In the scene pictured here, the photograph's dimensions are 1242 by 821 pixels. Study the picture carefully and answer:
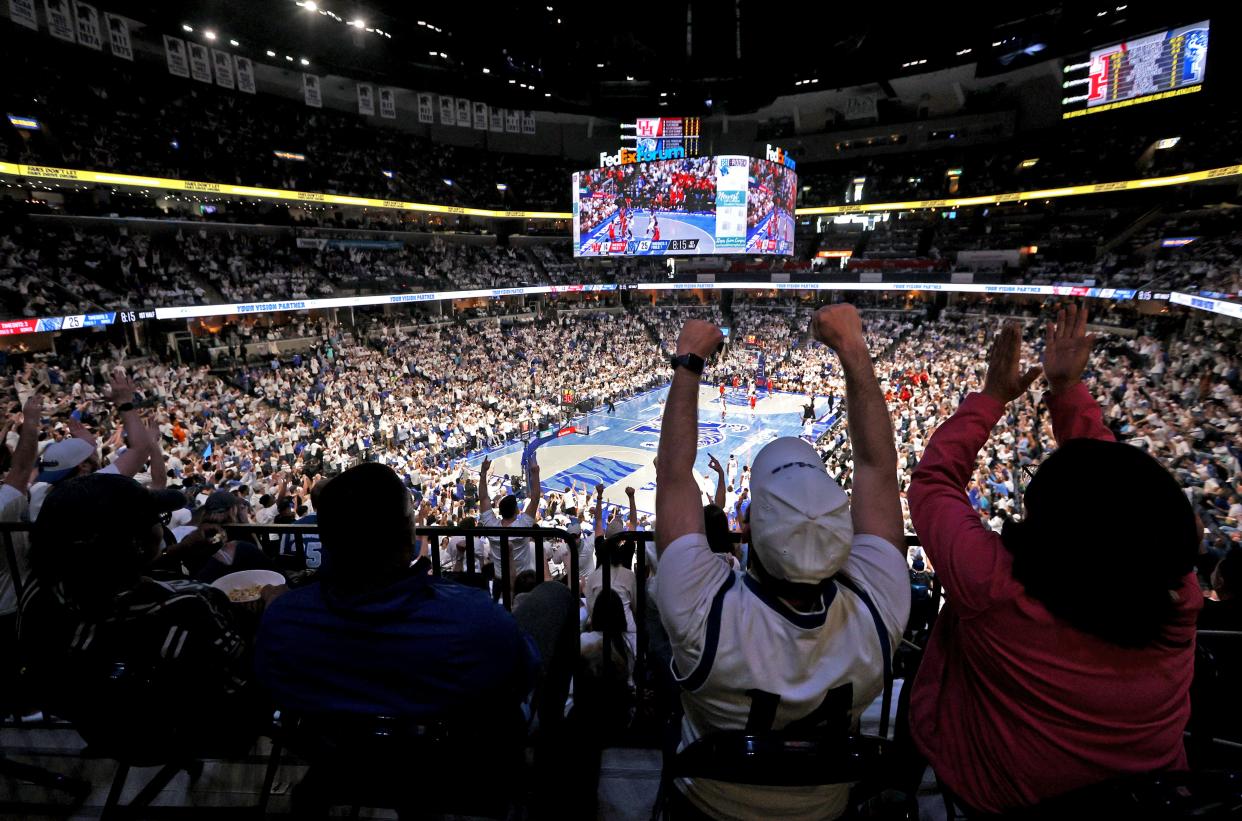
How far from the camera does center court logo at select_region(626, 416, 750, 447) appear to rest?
22.2 metres

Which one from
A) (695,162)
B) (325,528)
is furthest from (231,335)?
(325,528)

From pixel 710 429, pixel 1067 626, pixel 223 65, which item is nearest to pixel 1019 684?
pixel 1067 626

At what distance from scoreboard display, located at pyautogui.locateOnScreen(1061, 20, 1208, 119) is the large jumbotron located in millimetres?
187

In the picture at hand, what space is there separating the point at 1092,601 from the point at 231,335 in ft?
99.7

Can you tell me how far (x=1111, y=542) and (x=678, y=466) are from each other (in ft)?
3.02

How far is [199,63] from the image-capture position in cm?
2323

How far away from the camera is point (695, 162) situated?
28.7m

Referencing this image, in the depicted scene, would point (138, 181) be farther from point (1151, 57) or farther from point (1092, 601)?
point (1151, 57)

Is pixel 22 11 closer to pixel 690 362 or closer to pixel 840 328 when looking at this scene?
pixel 690 362

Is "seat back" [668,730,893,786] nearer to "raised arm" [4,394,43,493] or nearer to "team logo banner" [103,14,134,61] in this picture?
"raised arm" [4,394,43,493]

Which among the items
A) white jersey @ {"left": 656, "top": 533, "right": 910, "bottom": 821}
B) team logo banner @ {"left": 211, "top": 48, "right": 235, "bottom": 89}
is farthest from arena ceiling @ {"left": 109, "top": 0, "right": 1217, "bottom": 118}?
white jersey @ {"left": 656, "top": 533, "right": 910, "bottom": 821}

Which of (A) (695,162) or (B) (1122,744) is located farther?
(A) (695,162)

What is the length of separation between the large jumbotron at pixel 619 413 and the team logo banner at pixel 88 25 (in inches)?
5.4

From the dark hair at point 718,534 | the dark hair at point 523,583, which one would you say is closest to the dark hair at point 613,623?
the dark hair at point 718,534
